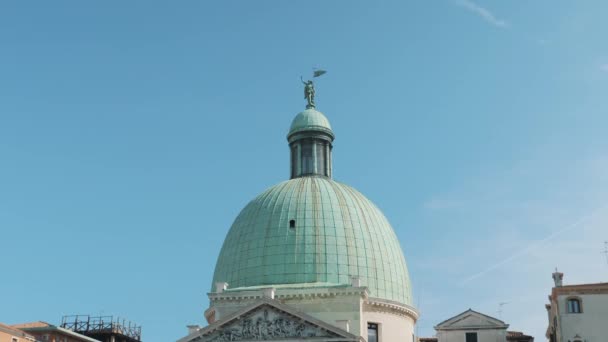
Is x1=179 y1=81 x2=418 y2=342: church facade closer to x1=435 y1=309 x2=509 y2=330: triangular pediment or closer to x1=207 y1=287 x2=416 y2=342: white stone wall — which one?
x1=207 y1=287 x2=416 y2=342: white stone wall

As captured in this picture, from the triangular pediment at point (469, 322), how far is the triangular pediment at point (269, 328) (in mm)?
11053

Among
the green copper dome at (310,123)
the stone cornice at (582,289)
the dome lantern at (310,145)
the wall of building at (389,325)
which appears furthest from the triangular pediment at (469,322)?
the green copper dome at (310,123)

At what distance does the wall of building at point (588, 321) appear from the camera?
44.0m

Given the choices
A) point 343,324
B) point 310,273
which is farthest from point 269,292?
point 343,324

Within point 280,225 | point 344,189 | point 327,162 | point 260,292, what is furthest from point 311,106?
point 260,292

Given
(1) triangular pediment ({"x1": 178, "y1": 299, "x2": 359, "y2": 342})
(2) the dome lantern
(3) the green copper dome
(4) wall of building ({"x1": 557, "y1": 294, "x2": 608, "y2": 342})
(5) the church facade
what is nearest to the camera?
(1) triangular pediment ({"x1": 178, "y1": 299, "x2": 359, "y2": 342})

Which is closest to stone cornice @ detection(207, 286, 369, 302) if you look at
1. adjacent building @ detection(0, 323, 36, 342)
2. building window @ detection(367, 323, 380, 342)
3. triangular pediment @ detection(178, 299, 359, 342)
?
building window @ detection(367, 323, 380, 342)

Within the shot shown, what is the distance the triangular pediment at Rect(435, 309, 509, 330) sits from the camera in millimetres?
50125

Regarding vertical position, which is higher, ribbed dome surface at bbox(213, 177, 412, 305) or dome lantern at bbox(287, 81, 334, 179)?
dome lantern at bbox(287, 81, 334, 179)

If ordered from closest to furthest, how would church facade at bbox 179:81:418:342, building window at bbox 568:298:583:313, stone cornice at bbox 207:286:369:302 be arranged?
church facade at bbox 179:81:418:342 → building window at bbox 568:298:583:313 → stone cornice at bbox 207:286:369:302

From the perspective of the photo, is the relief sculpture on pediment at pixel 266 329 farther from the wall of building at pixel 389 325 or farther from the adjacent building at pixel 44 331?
the adjacent building at pixel 44 331

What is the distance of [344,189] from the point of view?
2084 inches

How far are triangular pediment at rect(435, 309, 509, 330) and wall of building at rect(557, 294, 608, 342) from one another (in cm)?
591

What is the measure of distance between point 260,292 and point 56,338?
649 inches
